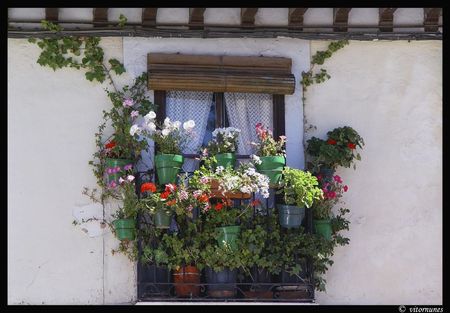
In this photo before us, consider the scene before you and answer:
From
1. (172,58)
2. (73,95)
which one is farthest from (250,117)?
(73,95)

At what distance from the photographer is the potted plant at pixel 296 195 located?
8.84 m

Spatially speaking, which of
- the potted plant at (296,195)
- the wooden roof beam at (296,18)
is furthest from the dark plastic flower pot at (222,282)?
the wooden roof beam at (296,18)

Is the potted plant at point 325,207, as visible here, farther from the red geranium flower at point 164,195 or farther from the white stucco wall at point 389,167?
the red geranium flower at point 164,195

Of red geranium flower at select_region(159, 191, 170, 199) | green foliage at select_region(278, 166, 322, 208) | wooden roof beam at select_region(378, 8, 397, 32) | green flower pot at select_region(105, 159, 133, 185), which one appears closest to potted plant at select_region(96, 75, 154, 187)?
green flower pot at select_region(105, 159, 133, 185)

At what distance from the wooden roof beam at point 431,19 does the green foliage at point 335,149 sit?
1.22 metres

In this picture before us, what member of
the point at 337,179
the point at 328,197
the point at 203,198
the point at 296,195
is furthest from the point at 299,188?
the point at 203,198

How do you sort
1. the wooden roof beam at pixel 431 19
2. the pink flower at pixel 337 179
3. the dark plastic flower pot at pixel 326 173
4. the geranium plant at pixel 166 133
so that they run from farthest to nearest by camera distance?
the wooden roof beam at pixel 431 19 → the dark plastic flower pot at pixel 326 173 → the pink flower at pixel 337 179 → the geranium plant at pixel 166 133

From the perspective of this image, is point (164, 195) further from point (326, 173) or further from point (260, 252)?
point (326, 173)

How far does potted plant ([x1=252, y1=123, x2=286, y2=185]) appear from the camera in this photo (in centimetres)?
895

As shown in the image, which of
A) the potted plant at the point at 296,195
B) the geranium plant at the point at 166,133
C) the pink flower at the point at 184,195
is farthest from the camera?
the geranium plant at the point at 166,133

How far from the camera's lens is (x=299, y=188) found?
883 centimetres

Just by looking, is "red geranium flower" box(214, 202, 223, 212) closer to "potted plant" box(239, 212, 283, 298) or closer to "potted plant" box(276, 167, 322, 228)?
"potted plant" box(239, 212, 283, 298)

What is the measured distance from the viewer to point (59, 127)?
364 inches

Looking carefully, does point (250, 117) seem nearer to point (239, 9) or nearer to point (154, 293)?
point (239, 9)
